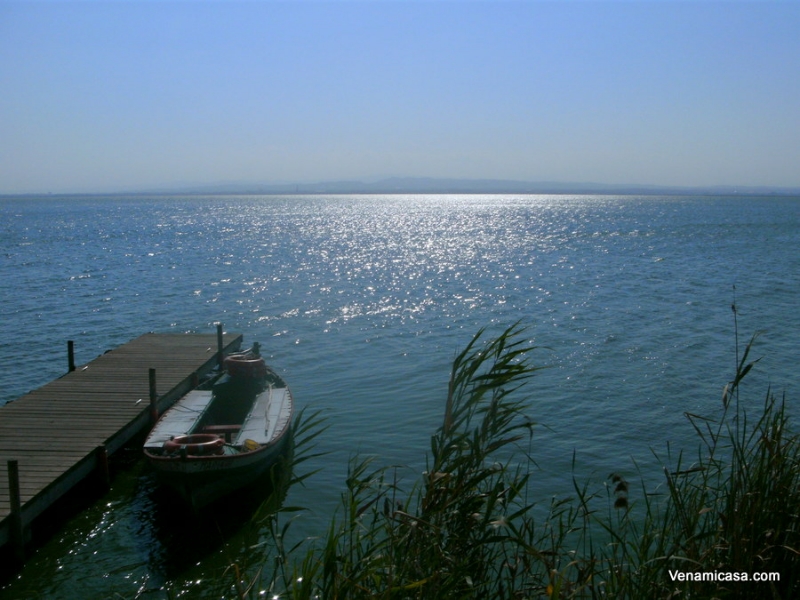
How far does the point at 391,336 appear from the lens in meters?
25.0

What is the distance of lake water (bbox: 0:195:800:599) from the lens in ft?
36.6

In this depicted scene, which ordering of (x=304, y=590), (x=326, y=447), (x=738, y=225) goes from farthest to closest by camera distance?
(x=738, y=225) → (x=326, y=447) → (x=304, y=590)

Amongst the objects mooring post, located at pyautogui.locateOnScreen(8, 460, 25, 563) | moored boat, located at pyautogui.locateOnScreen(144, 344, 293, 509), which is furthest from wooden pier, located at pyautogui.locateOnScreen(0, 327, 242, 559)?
moored boat, located at pyautogui.locateOnScreen(144, 344, 293, 509)

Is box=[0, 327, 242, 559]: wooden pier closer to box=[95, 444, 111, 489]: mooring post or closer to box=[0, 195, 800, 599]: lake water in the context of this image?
box=[95, 444, 111, 489]: mooring post

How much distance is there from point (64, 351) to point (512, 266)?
3070 cm

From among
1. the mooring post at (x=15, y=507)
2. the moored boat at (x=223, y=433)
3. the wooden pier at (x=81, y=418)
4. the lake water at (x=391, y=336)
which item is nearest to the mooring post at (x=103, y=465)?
the wooden pier at (x=81, y=418)

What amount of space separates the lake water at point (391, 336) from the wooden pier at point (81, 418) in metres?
0.82

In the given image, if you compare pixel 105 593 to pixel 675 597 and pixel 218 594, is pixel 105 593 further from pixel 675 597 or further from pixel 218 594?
pixel 675 597

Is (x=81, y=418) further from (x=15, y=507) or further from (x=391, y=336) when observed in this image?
(x=391, y=336)

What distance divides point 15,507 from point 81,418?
4068mm

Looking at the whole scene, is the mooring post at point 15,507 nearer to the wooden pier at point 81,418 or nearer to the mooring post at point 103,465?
the wooden pier at point 81,418

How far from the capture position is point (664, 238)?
232 feet

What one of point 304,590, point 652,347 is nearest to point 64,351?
point 652,347

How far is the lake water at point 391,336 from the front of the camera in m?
11.2
